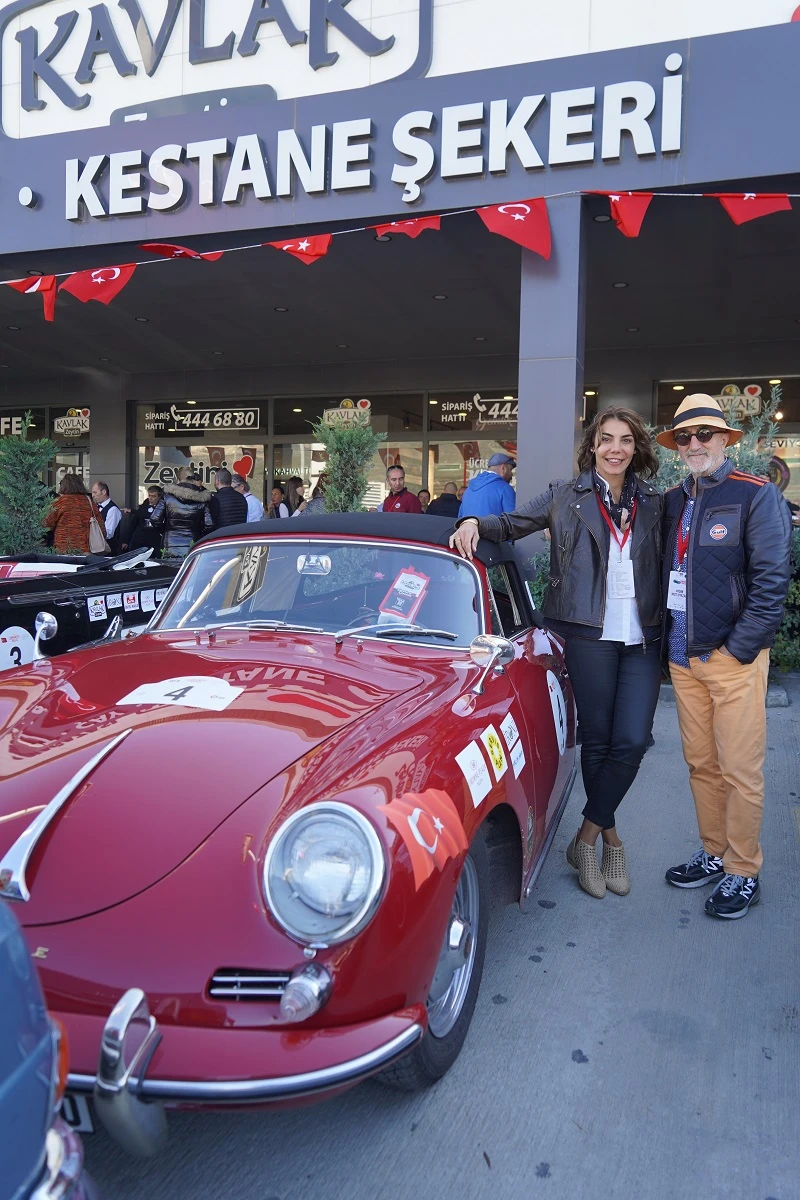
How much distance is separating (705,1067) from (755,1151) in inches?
12.5

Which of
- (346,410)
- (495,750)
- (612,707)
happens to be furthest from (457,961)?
(346,410)

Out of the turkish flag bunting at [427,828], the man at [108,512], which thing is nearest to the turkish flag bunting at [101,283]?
the man at [108,512]

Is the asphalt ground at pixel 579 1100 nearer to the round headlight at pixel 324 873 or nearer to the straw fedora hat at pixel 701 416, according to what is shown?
the round headlight at pixel 324 873

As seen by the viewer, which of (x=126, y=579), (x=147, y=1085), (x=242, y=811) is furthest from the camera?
(x=126, y=579)

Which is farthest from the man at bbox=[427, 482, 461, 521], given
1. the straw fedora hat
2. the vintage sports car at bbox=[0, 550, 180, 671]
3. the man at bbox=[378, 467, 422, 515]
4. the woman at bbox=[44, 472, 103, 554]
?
the straw fedora hat

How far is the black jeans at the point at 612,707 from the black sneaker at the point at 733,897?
18.5 inches

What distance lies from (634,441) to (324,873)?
7.35 ft

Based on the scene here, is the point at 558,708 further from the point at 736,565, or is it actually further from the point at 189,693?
the point at 189,693

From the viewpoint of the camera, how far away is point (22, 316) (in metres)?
12.7

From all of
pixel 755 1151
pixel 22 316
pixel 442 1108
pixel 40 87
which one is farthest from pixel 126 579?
pixel 22 316

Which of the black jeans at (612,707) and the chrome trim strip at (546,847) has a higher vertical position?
the black jeans at (612,707)

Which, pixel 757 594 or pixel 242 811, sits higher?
pixel 757 594

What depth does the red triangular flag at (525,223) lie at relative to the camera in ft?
25.0

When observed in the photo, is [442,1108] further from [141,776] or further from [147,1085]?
[141,776]
